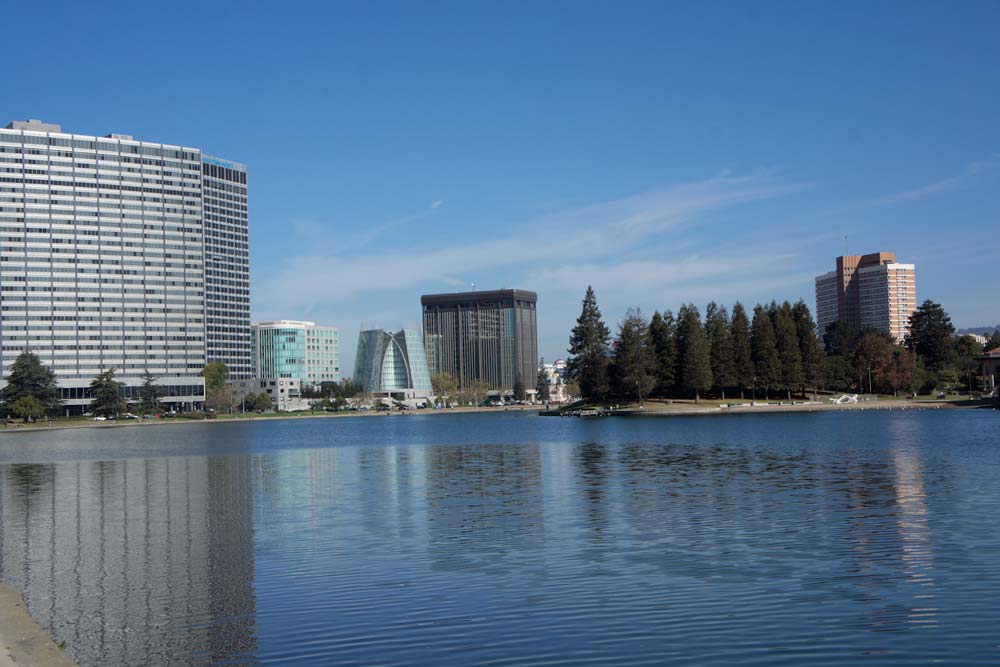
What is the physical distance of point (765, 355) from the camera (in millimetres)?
159875

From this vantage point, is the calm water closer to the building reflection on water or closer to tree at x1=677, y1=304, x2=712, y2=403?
the building reflection on water

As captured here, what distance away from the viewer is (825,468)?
50.3 metres

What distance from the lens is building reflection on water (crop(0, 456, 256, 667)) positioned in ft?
59.5

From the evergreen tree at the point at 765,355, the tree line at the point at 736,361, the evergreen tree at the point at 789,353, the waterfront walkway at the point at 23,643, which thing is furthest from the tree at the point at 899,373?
the waterfront walkway at the point at 23,643

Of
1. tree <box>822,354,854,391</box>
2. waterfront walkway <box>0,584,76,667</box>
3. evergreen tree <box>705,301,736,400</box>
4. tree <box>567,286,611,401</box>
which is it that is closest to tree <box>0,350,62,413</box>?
tree <box>567,286,611,401</box>

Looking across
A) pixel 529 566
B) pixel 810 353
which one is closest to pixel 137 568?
pixel 529 566

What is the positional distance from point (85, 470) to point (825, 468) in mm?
50621

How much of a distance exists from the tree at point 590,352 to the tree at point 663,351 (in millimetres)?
11172

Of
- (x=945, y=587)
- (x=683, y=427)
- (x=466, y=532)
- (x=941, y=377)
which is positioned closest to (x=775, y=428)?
(x=683, y=427)

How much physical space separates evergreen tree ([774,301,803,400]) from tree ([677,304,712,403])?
1377 cm

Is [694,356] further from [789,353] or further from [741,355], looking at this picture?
[789,353]

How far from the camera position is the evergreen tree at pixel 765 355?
159875 millimetres

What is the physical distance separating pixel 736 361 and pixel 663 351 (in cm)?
1256

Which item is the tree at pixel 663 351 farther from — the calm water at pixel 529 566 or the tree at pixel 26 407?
the tree at pixel 26 407
